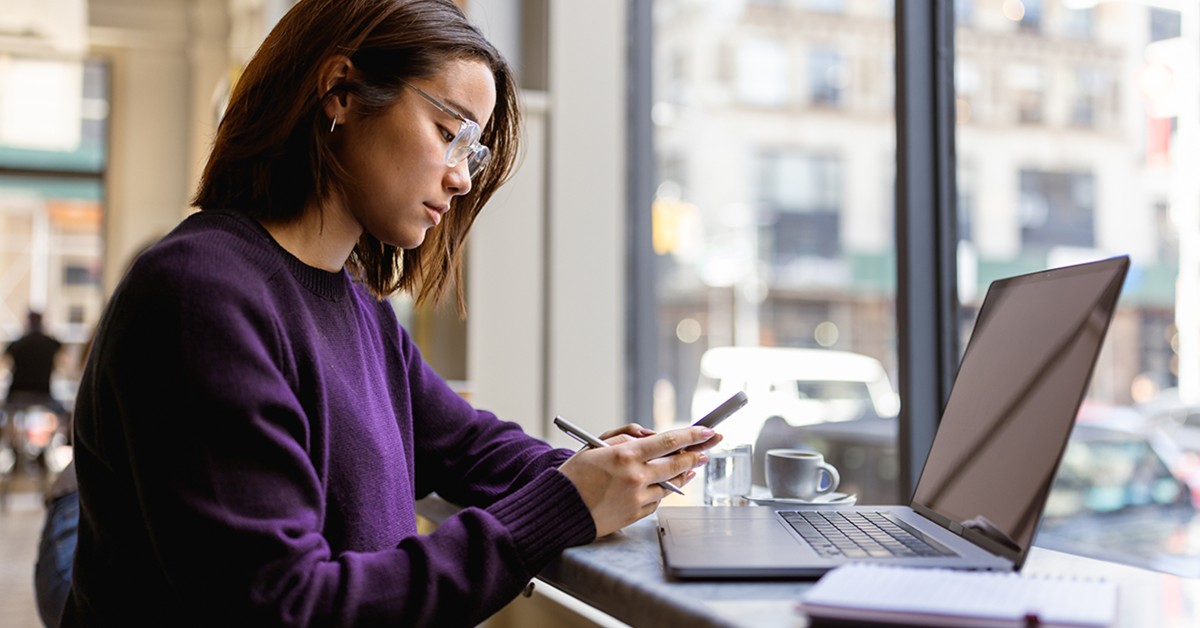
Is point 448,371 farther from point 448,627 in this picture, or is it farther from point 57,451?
point 57,451

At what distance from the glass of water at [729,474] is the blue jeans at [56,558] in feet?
2.55

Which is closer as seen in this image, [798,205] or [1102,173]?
[1102,173]

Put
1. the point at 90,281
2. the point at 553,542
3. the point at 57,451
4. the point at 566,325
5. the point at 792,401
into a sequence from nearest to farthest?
1. the point at 553,542
2. the point at 566,325
3. the point at 792,401
4. the point at 57,451
5. the point at 90,281

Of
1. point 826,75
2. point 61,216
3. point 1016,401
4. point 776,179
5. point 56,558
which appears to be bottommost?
point 56,558

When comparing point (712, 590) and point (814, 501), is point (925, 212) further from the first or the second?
point (712, 590)

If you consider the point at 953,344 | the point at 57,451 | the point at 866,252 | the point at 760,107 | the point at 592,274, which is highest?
the point at 760,107

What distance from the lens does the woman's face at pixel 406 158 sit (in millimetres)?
1034

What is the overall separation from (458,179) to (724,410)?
37cm

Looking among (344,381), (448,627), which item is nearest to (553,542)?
(448,627)

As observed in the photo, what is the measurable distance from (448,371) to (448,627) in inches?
78.8

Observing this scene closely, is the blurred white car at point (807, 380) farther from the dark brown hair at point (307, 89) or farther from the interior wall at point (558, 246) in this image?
the dark brown hair at point (307, 89)

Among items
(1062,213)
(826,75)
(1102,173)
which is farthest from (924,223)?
(826,75)

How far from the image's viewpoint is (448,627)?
2.89 ft

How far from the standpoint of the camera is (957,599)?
0.68 meters
